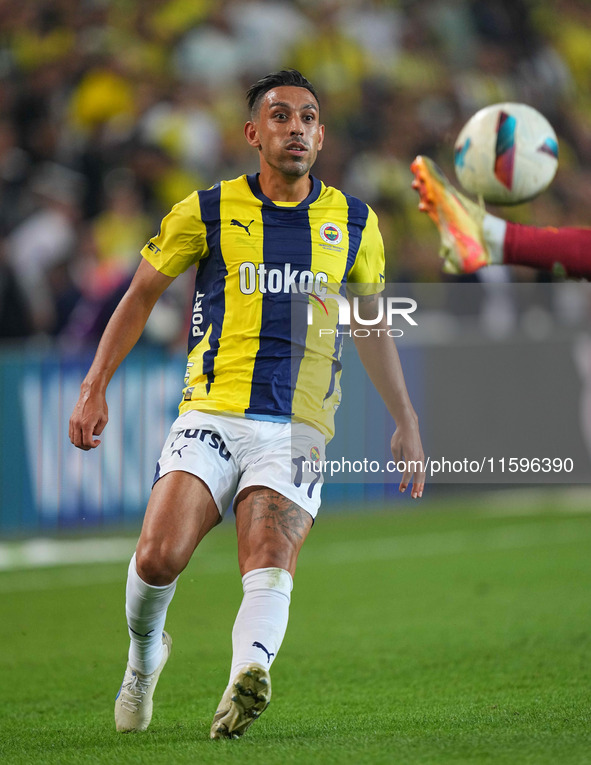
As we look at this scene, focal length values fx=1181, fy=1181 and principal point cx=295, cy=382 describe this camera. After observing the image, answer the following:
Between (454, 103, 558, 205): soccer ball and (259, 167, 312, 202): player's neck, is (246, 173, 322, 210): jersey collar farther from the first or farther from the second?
(454, 103, 558, 205): soccer ball

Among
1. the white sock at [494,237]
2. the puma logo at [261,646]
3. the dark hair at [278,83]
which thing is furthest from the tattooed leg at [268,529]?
the dark hair at [278,83]

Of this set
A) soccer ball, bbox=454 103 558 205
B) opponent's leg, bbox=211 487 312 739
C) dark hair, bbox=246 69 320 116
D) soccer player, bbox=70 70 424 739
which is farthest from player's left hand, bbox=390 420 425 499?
dark hair, bbox=246 69 320 116

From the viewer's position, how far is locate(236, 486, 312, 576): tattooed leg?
146 inches

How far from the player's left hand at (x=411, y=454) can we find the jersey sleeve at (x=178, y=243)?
95 cm

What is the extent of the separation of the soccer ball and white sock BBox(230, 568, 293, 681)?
5.61ft

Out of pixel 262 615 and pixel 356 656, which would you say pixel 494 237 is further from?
pixel 356 656

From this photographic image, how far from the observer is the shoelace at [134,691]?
3961mm

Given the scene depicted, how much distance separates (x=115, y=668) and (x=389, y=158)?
27.7ft

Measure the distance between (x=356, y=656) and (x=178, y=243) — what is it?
2.35m

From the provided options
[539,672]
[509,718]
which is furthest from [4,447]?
[509,718]

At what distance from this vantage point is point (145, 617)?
3844 millimetres

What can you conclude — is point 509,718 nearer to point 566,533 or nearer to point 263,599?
point 263,599

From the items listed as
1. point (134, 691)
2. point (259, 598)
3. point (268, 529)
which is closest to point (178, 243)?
point (268, 529)

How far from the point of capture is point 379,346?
166 inches
